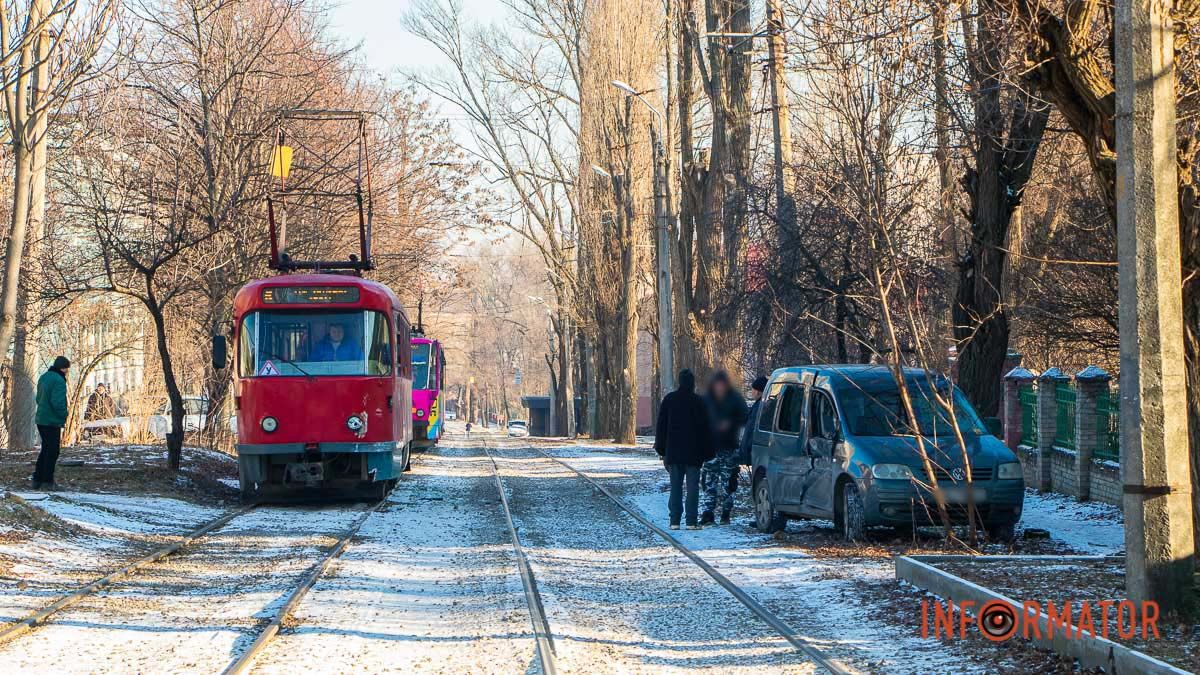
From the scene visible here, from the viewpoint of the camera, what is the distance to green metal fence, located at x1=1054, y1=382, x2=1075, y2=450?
1912cm

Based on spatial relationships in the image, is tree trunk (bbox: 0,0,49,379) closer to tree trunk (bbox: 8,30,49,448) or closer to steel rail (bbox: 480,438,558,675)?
tree trunk (bbox: 8,30,49,448)

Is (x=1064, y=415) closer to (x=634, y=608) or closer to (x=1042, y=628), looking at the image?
(x=634, y=608)

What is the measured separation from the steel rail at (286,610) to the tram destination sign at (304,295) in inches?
159

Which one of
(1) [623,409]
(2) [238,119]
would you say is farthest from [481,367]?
(2) [238,119]

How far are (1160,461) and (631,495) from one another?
13.4 metres

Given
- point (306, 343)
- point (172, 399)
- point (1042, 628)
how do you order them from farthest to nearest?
point (172, 399), point (306, 343), point (1042, 628)

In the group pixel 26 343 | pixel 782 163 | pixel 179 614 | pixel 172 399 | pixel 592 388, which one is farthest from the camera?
pixel 592 388

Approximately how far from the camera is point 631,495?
2081 cm

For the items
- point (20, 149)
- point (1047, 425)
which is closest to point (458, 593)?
point (20, 149)

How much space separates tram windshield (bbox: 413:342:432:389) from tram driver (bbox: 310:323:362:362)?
18.8 metres

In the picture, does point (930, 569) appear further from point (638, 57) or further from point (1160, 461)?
point (638, 57)

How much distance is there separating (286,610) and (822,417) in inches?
258

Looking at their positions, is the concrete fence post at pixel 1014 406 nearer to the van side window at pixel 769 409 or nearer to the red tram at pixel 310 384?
the van side window at pixel 769 409

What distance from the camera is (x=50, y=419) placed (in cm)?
1712
